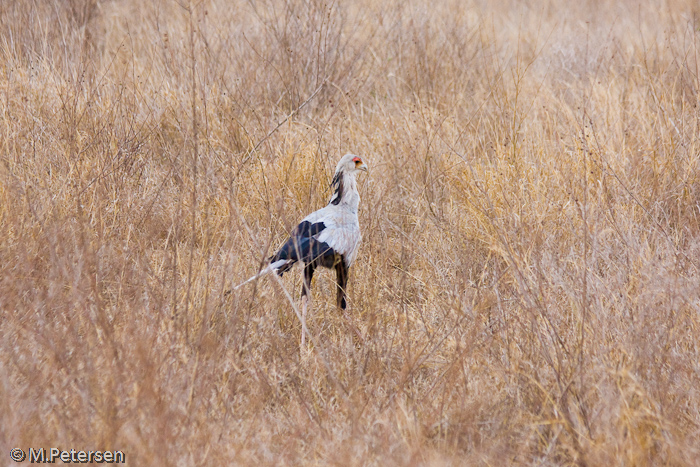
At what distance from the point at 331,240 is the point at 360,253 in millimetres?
596

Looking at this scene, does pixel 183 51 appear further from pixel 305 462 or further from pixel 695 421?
pixel 695 421

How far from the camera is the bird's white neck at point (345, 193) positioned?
363 centimetres

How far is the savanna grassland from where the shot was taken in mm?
2328

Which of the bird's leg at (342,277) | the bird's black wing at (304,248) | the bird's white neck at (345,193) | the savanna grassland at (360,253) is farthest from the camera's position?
the bird's white neck at (345,193)

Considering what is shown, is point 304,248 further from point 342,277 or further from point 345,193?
point 345,193

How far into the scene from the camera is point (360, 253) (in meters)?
3.93

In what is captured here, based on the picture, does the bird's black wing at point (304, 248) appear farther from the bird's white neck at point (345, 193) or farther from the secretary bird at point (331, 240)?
the bird's white neck at point (345, 193)

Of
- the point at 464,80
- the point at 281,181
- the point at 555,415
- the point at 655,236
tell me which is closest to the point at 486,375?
the point at 555,415

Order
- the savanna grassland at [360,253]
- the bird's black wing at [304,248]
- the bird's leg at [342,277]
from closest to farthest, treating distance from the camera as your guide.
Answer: the savanna grassland at [360,253] < the bird's black wing at [304,248] < the bird's leg at [342,277]

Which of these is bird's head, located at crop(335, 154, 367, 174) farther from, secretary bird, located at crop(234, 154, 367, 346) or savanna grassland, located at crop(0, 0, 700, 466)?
savanna grassland, located at crop(0, 0, 700, 466)

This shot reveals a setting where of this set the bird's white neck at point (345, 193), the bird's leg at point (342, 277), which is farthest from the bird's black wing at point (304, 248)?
the bird's white neck at point (345, 193)

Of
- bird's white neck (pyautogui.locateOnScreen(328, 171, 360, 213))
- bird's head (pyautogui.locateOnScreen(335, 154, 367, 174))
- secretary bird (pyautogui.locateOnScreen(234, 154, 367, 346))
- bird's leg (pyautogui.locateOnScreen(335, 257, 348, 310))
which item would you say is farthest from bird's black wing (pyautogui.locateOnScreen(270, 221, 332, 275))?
bird's head (pyautogui.locateOnScreen(335, 154, 367, 174))

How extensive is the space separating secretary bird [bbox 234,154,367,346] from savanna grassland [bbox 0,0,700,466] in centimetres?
15

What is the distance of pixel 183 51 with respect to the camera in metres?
6.02
